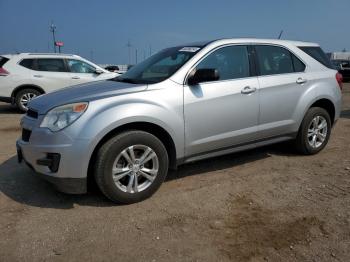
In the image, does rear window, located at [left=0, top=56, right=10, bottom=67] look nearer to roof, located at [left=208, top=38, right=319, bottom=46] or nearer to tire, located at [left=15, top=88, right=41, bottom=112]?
tire, located at [left=15, top=88, right=41, bottom=112]

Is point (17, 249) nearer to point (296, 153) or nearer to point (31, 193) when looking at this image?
point (31, 193)

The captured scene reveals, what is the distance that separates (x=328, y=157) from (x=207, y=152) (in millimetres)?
2179

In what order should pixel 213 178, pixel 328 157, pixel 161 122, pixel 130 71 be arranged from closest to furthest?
pixel 161 122 → pixel 213 178 → pixel 130 71 → pixel 328 157

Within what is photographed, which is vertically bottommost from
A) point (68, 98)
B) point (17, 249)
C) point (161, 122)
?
point (17, 249)

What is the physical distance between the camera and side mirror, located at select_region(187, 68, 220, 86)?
13.6 feet

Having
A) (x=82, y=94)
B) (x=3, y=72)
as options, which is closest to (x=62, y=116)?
(x=82, y=94)

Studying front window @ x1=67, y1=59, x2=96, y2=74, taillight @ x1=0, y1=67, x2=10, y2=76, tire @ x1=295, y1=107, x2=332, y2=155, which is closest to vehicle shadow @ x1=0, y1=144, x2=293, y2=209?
tire @ x1=295, y1=107, x2=332, y2=155

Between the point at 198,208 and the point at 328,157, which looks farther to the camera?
the point at 328,157

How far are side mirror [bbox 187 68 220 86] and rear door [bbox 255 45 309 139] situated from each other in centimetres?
86

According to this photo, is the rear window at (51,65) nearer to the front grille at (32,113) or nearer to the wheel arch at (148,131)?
the front grille at (32,113)

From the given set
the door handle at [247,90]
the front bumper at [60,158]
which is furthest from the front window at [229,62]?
the front bumper at [60,158]

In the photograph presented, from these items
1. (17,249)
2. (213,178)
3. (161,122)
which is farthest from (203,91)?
(17,249)

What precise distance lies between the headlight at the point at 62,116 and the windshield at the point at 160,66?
0.92 metres

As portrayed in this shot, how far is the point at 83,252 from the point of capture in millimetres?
3029
